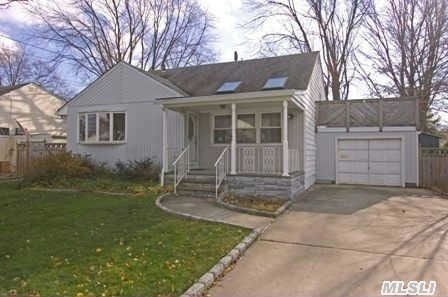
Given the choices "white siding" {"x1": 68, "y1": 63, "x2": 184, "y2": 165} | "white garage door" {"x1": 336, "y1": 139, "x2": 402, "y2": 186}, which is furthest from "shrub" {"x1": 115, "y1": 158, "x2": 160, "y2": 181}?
"white garage door" {"x1": 336, "y1": 139, "x2": 402, "y2": 186}

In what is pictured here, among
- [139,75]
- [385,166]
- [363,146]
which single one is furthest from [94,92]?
[385,166]

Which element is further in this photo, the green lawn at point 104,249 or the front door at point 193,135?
the front door at point 193,135

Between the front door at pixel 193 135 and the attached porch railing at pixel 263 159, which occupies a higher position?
the front door at pixel 193 135

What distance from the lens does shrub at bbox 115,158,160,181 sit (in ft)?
44.1

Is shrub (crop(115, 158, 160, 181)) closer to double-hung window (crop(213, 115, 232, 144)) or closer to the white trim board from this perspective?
double-hung window (crop(213, 115, 232, 144))

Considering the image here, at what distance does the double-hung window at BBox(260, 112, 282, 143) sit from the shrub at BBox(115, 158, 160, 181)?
4318 millimetres

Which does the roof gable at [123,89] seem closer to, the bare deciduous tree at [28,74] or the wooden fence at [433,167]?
the wooden fence at [433,167]

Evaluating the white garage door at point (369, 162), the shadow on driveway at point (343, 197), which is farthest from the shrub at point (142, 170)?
the white garage door at point (369, 162)

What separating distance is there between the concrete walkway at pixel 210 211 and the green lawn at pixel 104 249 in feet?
1.74

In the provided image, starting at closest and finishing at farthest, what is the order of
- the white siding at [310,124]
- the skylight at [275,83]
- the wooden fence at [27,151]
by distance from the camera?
1. the skylight at [275,83]
2. the white siding at [310,124]
3. the wooden fence at [27,151]

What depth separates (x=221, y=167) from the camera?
12.1m

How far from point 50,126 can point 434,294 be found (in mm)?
27395

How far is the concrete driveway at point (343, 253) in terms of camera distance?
463 centimetres

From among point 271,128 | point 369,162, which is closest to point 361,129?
point 369,162
